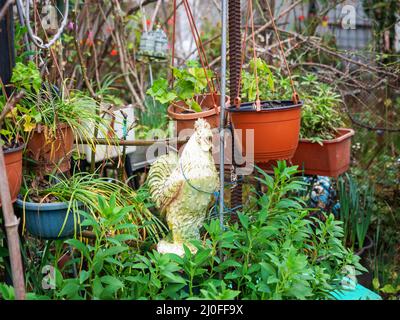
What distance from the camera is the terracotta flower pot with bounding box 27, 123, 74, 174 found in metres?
2.26

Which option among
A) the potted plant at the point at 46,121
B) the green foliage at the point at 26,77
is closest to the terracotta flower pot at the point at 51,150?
the potted plant at the point at 46,121

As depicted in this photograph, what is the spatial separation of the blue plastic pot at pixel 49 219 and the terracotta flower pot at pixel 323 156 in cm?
134

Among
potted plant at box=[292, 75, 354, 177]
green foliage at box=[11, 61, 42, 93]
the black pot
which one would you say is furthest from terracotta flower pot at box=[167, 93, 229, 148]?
the black pot

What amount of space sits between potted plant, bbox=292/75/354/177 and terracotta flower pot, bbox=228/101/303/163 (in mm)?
632

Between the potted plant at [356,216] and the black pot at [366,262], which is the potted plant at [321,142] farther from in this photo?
the black pot at [366,262]

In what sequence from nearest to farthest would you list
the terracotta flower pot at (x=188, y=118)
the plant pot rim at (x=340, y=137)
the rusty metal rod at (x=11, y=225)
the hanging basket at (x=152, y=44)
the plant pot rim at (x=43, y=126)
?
1. the rusty metal rod at (x=11, y=225)
2. the plant pot rim at (x=43, y=126)
3. the terracotta flower pot at (x=188, y=118)
4. the plant pot rim at (x=340, y=137)
5. the hanging basket at (x=152, y=44)

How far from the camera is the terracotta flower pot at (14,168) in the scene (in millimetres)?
1977

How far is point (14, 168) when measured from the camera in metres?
2.01

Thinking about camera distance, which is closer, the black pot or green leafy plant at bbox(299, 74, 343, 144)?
green leafy plant at bbox(299, 74, 343, 144)

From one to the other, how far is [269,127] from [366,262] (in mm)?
1626

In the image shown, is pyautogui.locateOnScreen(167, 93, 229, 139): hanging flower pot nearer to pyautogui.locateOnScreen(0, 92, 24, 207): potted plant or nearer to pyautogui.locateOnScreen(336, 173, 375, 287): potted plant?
pyautogui.locateOnScreen(0, 92, 24, 207): potted plant

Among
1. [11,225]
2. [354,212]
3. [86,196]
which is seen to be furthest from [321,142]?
[11,225]
